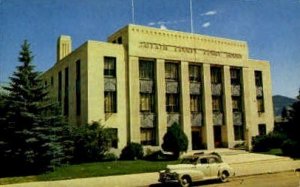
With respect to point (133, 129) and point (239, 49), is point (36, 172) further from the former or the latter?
point (239, 49)

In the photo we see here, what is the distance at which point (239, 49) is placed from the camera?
141 ft

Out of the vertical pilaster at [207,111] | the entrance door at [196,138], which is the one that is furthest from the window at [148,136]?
the vertical pilaster at [207,111]

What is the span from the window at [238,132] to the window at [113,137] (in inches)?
580

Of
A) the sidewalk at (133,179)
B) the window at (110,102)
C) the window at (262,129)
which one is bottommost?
the sidewalk at (133,179)

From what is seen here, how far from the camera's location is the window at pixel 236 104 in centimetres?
4253

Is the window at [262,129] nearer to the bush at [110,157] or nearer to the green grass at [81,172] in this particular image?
the bush at [110,157]

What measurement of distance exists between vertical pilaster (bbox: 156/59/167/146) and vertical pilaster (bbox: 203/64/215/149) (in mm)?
5025

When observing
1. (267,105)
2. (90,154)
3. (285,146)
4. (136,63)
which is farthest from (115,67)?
(267,105)

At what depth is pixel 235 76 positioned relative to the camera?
141 feet

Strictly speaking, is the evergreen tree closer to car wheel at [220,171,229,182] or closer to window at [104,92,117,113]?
window at [104,92,117,113]

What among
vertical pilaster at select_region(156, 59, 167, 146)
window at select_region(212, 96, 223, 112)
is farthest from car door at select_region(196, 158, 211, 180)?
window at select_region(212, 96, 223, 112)

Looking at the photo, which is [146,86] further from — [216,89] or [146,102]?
[216,89]

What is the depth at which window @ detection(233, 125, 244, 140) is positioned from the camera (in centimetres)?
4208

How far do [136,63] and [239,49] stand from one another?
13671mm
